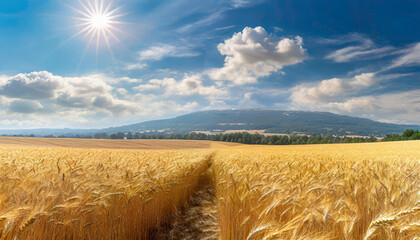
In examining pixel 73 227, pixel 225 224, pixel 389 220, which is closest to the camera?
pixel 389 220

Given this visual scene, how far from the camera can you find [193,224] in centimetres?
463

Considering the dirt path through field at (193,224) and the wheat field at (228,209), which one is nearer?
the wheat field at (228,209)

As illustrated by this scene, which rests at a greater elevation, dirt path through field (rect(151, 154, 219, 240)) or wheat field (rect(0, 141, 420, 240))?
wheat field (rect(0, 141, 420, 240))

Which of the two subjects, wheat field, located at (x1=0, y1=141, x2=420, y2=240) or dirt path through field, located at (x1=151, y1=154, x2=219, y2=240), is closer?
wheat field, located at (x1=0, y1=141, x2=420, y2=240)

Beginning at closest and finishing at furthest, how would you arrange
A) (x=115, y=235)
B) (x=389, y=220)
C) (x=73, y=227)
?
(x=389, y=220), (x=73, y=227), (x=115, y=235)

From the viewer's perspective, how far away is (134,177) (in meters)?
4.05

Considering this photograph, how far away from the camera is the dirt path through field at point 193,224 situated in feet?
13.1

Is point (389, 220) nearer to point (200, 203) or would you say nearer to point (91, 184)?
point (91, 184)

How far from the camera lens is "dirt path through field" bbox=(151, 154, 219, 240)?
4.01 m

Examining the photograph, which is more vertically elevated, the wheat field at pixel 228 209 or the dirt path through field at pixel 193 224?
the wheat field at pixel 228 209

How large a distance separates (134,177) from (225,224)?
89.8 inches

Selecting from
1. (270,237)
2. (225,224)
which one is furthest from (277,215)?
(270,237)

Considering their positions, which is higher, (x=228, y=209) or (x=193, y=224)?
(x=228, y=209)

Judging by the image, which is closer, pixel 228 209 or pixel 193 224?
pixel 228 209
